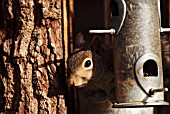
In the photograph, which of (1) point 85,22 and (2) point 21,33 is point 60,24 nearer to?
(2) point 21,33

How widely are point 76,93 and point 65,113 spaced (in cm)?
23

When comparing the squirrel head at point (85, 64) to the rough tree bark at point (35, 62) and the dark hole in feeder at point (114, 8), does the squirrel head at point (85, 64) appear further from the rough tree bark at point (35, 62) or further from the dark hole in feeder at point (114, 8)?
the dark hole in feeder at point (114, 8)

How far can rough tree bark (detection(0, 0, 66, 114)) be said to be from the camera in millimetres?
3379

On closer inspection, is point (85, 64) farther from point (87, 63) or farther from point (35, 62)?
point (35, 62)

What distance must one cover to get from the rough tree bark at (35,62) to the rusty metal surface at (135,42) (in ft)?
1.21

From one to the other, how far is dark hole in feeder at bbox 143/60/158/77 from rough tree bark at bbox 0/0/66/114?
1.57ft

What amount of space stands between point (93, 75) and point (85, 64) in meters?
0.08

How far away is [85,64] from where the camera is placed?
358 cm

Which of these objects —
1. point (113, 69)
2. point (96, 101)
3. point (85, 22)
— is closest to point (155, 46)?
point (113, 69)

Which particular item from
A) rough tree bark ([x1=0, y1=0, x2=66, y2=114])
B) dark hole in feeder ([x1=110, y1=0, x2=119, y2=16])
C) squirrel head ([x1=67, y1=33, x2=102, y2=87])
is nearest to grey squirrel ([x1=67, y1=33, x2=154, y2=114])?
squirrel head ([x1=67, y1=33, x2=102, y2=87])

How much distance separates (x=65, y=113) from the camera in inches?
135

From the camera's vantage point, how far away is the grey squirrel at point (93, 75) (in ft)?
11.5

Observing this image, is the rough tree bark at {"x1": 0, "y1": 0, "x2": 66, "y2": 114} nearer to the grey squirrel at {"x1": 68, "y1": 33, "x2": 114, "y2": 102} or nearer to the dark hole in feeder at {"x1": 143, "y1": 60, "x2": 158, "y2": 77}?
the grey squirrel at {"x1": 68, "y1": 33, "x2": 114, "y2": 102}

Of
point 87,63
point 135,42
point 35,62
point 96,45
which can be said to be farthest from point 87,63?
point 135,42
